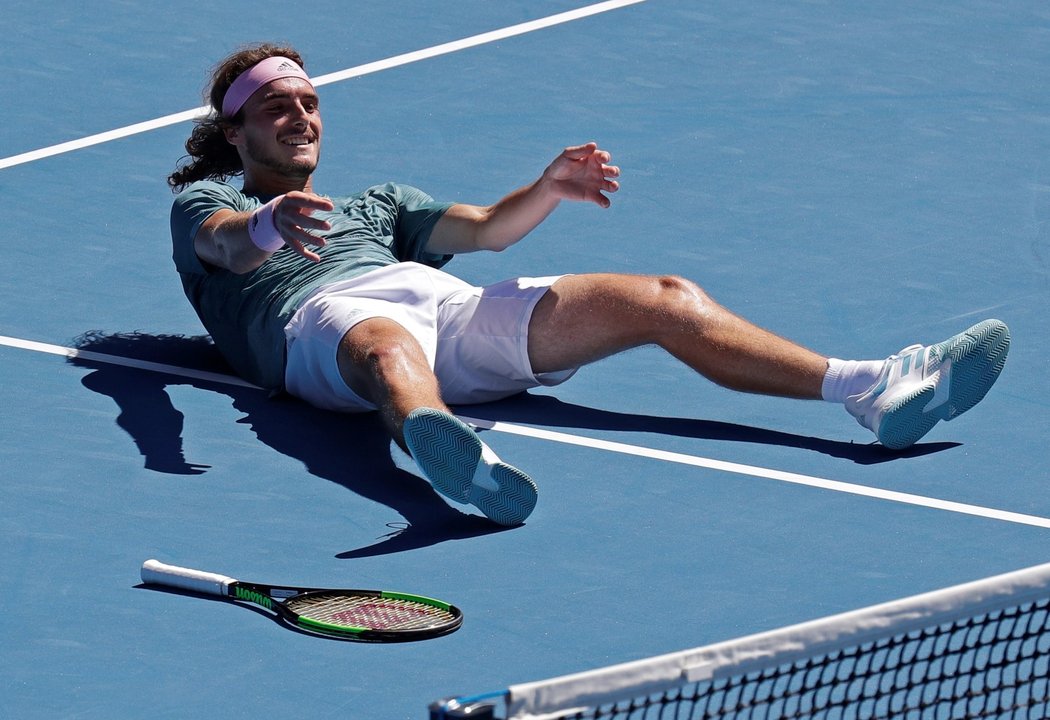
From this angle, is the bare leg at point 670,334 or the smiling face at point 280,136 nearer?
the bare leg at point 670,334

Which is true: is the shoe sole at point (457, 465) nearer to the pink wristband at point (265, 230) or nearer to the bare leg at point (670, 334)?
the pink wristband at point (265, 230)

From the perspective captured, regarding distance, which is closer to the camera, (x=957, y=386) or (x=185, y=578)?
(x=185, y=578)

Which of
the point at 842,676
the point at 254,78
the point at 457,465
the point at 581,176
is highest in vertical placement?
the point at 254,78

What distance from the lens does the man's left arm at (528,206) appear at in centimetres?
726

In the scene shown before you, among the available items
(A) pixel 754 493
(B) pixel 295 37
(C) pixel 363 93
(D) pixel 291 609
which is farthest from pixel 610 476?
(B) pixel 295 37

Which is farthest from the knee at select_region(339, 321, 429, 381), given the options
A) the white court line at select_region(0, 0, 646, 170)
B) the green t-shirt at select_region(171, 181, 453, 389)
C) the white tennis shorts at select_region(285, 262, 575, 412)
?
the white court line at select_region(0, 0, 646, 170)

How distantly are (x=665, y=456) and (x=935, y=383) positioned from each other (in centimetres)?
88

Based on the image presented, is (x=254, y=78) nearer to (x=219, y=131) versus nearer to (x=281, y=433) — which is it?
(x=219, y=131)

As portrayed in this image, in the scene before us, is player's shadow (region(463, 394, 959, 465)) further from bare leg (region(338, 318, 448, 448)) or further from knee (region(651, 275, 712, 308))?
bare leg (region(338, 318, 448, 448))

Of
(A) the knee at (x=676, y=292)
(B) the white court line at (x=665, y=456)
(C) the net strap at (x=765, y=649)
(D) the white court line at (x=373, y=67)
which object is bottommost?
(B) the white court line at (x=665, y=456)

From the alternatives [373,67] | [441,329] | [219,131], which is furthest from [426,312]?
[373,67]

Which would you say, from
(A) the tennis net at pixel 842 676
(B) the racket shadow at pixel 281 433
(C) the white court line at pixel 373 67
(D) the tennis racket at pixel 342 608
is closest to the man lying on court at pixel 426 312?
(B) the racket shadow at pixel 281 433

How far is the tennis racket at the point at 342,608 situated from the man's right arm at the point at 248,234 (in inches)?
47.8

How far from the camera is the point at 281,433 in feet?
23.0
